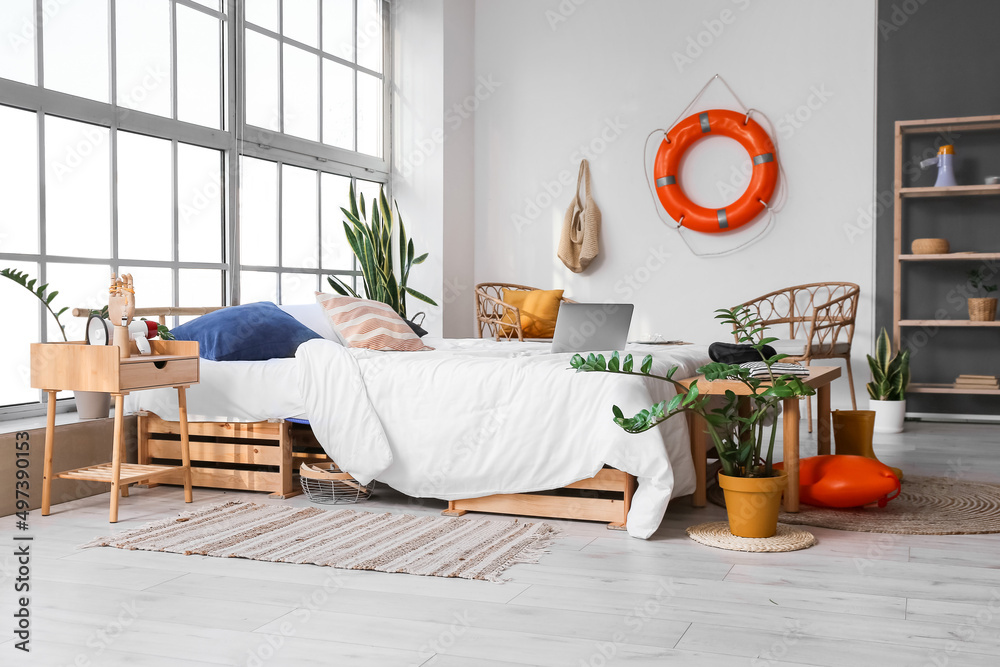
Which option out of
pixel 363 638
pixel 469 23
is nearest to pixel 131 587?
pixel 363 638

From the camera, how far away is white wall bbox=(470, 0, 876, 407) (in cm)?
496

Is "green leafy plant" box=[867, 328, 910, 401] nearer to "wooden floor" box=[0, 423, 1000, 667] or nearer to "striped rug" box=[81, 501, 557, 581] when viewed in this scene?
"wooden floor" box=[0, 423, 1000, 667]

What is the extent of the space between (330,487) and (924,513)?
1832 mm

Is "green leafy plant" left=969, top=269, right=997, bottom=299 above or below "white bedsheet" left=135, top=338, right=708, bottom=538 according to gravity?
above

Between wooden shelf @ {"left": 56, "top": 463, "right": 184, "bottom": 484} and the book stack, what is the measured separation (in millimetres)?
3821

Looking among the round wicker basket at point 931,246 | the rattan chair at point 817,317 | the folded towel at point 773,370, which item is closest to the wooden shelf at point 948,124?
the round wicker basket at point 931,246

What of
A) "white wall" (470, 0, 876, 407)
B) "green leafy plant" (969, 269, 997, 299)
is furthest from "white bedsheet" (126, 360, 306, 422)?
"green leafy plant" (969, 269, 997, 299)

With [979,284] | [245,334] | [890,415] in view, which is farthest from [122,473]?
[979,284]

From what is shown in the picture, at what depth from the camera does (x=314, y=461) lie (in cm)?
308

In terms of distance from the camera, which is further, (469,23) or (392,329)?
(469,23)

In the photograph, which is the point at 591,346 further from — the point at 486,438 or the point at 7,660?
the point at 7,660

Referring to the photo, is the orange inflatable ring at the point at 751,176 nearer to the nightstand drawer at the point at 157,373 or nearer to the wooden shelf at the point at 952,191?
the wooden shelf at the point at 952,191

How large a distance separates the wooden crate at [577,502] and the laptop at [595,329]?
1.96 ft

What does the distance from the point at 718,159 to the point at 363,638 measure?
4111 mm
